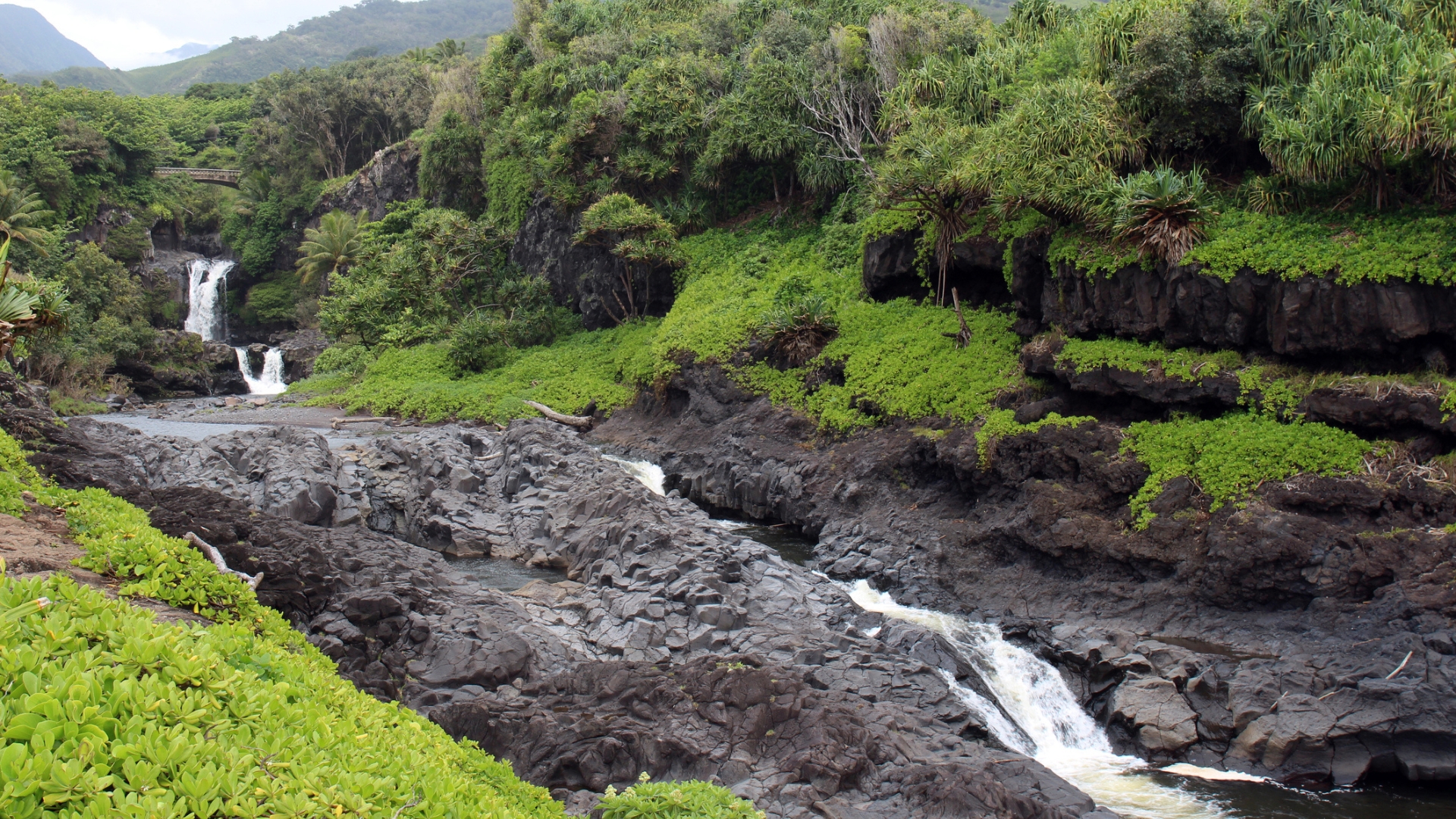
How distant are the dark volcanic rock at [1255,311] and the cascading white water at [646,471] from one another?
36.3 ft

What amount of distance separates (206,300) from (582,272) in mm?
29031

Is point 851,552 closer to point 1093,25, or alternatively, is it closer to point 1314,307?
point 1314,307

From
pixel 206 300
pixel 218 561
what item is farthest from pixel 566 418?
pixel 206 300

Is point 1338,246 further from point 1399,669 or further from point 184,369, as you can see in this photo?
point 184,369

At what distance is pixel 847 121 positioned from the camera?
3041cm

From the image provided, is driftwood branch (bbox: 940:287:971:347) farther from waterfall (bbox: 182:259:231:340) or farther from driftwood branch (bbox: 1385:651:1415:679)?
waterfall (bbox: 182:259:231:340)

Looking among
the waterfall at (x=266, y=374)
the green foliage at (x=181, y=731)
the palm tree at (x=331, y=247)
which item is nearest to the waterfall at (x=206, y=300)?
the waterfall at (x=266, y=374)

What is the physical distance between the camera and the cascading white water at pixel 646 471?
75.7ft

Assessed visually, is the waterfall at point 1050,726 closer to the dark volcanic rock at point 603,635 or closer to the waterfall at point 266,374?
the dark volcanic rock at point 603,635

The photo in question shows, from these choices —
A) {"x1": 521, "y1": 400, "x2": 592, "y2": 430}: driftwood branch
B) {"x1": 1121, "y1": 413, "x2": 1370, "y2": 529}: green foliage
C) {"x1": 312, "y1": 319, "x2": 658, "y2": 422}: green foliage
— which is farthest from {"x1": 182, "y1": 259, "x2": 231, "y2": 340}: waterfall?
{"x1": 1121, "y1": 413, "x2": 1370, "y2": 529}: green foliage

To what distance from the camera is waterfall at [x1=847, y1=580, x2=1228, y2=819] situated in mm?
10125

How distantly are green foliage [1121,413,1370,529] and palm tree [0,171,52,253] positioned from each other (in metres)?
38.8

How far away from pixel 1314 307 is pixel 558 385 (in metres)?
24.4

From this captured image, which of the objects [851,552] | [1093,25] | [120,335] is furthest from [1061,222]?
[120,335]
